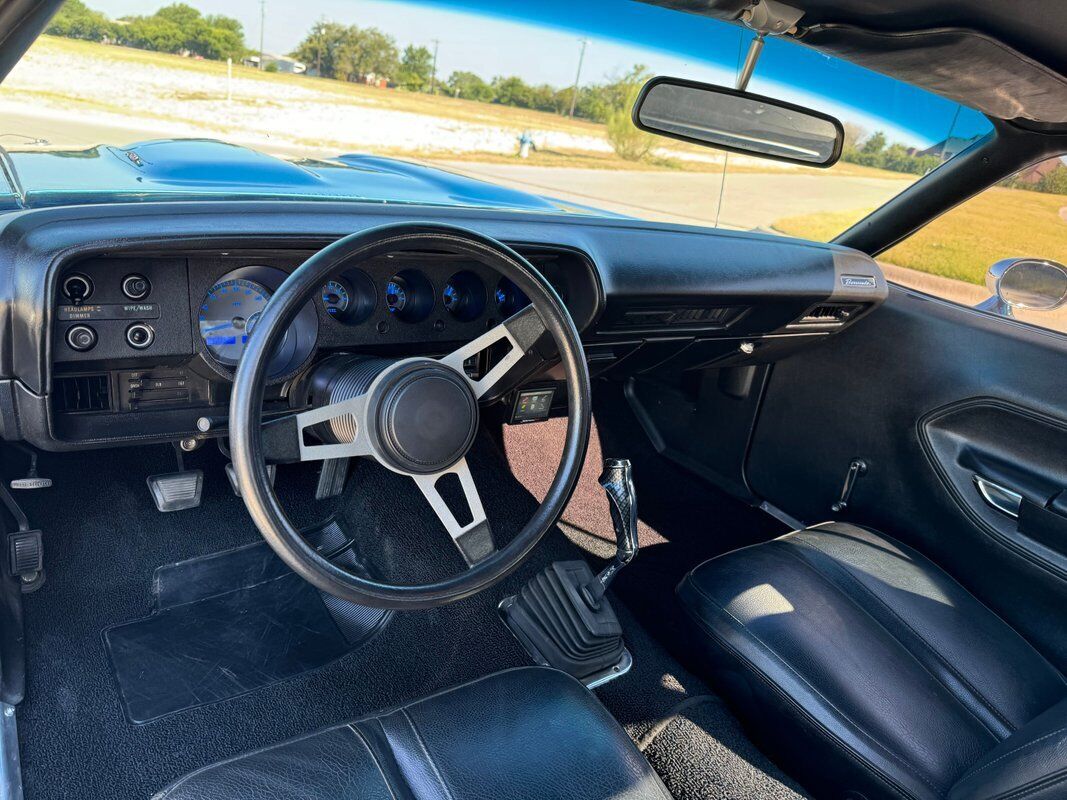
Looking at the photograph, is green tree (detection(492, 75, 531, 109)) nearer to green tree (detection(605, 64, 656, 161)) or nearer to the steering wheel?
green tree (detection(605, 64, 656, 161))

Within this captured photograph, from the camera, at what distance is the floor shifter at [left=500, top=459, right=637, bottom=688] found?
2.19 meters

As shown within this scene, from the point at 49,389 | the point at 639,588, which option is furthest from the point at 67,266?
the point at 639,588

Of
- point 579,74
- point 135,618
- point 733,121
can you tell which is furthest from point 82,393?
point 733,121

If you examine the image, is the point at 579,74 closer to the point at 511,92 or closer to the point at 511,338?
the point at 511,92

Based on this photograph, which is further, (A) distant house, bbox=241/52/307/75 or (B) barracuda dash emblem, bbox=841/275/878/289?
(B) barracuda dash emblem, bbox=841/275/878/289

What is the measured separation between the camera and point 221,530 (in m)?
2.41

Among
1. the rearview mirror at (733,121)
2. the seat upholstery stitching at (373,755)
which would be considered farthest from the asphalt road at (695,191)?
the seat upholstery stitching at (373,755)

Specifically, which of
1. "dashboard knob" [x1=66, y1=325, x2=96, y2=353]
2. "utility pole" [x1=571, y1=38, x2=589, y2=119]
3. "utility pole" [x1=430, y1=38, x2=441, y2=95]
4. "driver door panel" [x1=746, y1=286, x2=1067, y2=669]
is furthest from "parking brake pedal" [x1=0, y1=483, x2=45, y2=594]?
"driver door panel" [x1=746, y1=286, x2=1067, y2=669]

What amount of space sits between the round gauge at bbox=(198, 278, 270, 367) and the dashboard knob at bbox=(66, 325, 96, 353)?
21cm

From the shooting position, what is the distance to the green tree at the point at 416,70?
6.97 feet

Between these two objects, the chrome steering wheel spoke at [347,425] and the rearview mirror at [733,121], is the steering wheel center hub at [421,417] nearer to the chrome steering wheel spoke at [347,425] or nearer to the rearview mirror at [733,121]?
the chrome steering wheel spoke at [347,425]

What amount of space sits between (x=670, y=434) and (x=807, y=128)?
1574 mm

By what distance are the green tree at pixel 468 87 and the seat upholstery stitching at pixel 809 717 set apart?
1.47m

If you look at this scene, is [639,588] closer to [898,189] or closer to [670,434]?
[670,434]
